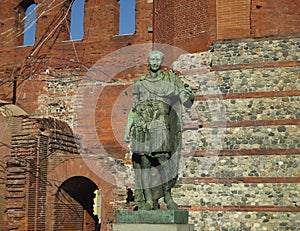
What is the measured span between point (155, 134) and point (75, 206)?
36.9 ft

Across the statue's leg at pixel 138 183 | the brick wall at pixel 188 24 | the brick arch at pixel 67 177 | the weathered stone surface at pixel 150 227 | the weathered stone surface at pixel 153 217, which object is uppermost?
the brick wall at pixel 188 24

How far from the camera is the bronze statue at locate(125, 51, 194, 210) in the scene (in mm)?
6359

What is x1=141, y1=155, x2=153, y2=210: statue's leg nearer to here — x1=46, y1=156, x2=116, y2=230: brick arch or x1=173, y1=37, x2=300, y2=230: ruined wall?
x1=173, y1=37, x2=300, y2=230: ruined wall

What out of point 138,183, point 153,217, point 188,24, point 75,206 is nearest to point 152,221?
point 153,217

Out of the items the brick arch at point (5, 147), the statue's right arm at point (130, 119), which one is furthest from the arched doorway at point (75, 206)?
the statue's right arm at point (130, 119)

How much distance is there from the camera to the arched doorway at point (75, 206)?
53.5ft

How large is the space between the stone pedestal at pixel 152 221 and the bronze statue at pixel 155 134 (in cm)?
24

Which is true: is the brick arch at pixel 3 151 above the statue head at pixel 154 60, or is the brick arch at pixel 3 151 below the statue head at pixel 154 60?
below

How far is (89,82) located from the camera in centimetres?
1892

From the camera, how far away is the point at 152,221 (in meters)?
5.99

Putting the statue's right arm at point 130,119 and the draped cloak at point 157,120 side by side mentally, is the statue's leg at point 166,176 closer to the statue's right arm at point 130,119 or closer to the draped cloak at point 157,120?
the draped cloak at point 157,120

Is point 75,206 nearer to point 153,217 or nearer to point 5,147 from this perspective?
point 5,147

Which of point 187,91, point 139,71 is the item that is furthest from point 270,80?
point 187,91

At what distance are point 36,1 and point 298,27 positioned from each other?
Answer: 10.6m
